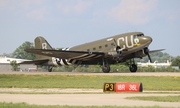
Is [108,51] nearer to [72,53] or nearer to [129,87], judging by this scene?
[72,53]

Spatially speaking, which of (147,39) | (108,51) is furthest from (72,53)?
(147,39)

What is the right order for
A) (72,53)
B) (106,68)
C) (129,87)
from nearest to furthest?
(129,87) → (106,68) → (72,53)

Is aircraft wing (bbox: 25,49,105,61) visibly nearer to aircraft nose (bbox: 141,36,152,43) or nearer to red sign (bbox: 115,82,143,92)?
aircraft nose (bbox: 141,36,152,43)

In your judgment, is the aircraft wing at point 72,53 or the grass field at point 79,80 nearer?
the grass field at point 79,80

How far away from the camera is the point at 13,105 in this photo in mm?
21094

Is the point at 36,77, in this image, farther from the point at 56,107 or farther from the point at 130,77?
the point at 56,107

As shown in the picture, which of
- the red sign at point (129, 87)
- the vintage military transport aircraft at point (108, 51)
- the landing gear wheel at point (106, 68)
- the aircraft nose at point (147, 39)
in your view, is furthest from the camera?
the landing gear wheel at point (106, 68)

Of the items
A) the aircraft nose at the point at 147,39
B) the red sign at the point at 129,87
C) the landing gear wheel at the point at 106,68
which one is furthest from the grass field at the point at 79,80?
the red sign at the point at 129,87

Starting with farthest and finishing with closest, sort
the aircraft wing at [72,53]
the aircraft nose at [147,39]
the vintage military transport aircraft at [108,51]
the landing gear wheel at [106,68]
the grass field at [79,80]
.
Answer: the landing gear wheel at [106,68], the aircraft wing at [72,53], the vintage military transport aircraft at [108,51], the aircraft nose at [147,39], the grass field at [79,80]

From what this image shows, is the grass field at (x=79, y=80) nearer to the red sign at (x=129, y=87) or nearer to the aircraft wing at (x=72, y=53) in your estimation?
the aircraft wing at (x=72, y=53)

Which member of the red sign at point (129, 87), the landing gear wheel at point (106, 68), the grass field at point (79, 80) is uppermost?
the landing gear wheel at point (106, 68)

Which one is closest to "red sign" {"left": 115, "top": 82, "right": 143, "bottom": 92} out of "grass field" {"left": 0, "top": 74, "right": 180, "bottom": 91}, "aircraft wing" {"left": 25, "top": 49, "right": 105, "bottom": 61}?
"grass field" {"left": 0, "top": 74, "right": 180, "bottom": 91}

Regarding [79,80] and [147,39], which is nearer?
[79,80]

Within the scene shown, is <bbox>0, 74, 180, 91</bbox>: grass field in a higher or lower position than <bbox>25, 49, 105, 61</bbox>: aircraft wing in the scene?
lower
